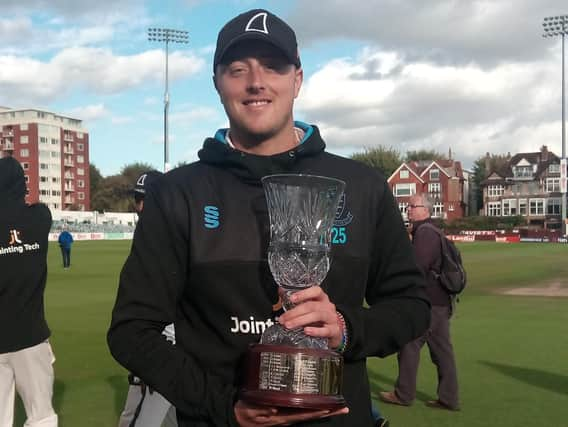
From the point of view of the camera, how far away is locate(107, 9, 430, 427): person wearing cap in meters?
1.92

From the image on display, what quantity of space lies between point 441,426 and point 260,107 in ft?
17.6

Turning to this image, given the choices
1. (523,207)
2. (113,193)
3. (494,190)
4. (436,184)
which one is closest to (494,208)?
(494,190)

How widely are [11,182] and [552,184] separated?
97537mm

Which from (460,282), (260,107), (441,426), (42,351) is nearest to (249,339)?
(260,107)

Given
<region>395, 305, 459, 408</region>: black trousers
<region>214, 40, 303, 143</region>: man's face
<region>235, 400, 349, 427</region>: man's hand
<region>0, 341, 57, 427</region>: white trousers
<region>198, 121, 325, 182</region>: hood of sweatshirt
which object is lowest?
<region>395, 305, 459, 408</region>: black trousers

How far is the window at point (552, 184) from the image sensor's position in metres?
93.4

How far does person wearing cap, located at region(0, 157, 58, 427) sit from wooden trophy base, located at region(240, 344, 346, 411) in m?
3.71

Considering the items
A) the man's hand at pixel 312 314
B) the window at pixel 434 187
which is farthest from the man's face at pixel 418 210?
the window at pixel 434 187

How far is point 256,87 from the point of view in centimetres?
209

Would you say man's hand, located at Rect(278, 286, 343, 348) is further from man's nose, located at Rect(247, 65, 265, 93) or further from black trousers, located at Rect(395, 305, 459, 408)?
black trousers, located at Rect(395, 305, 459, 408)

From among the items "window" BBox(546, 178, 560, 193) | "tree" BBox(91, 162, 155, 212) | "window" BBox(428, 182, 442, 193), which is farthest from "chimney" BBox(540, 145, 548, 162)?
"tree" BBox(91, 162, 155, 212)

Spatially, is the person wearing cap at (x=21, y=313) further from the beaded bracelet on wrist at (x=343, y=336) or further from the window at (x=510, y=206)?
the window at (x=510, y=206)

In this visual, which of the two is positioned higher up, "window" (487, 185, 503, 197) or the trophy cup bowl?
"window" (487, 185, 503, 197)

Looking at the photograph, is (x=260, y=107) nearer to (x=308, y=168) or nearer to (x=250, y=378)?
(x=308, y=168)
